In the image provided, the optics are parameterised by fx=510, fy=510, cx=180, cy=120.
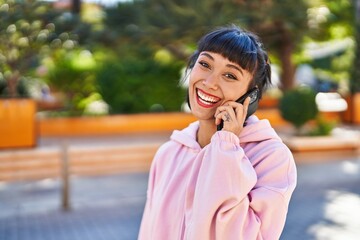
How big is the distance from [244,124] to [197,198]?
0.30 meters

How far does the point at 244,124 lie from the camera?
160 centimetres

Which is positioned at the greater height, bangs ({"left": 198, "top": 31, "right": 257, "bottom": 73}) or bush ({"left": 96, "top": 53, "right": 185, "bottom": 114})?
bangs ({"left": 198, "top": 31, "right": 257, "bottom": 73})

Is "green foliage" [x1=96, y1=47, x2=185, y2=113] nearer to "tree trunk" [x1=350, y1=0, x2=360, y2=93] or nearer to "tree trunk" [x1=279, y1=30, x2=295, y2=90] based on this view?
"tree trunk" [x1=279, y1=30, x2=295, y2=90]

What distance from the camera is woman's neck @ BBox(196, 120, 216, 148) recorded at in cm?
163

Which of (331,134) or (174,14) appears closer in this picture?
(331,134)

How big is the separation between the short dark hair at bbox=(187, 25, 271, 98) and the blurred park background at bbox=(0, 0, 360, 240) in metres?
3.85

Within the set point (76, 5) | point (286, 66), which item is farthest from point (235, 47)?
point (76, 5)

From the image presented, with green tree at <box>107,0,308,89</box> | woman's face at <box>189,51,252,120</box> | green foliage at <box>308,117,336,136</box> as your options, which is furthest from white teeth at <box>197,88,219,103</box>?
green tree at <box>107,0,308,89</box>

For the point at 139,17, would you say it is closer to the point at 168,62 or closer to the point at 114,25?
the point at 114,25

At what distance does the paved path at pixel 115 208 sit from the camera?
17.4 ft

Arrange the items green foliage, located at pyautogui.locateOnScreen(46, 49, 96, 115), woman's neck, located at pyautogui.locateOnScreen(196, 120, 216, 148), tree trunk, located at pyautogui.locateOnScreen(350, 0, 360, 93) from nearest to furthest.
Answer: woman's neck, located at pyautogui.locateOnScreen(196, 120, 216, 148) → tree trunk, located at pyautogui.locateOnScreen(350, 0, 360, 93) → green foliage, located at pyautogui.locateOnScreen(46, 49, 96, 115)

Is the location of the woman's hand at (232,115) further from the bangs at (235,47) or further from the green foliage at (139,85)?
the green foliage at (139,85)

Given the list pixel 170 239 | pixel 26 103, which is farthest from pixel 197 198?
pixel 26 103

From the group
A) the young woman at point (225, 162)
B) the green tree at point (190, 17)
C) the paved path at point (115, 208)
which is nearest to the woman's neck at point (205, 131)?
the young woman at point (225, 162)
